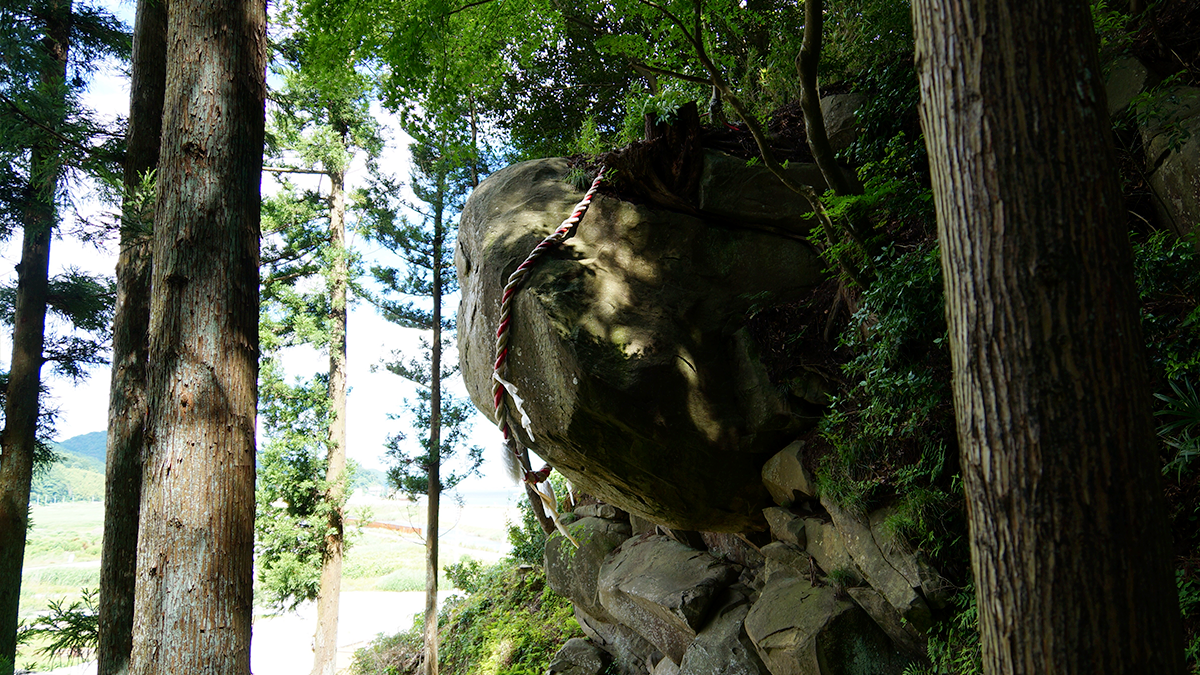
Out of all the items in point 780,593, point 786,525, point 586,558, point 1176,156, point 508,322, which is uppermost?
point 1176,156

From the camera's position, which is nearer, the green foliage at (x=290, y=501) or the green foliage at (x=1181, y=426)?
the green foliage at (x=1181, y=426)

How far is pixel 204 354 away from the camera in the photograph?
8.43 ft

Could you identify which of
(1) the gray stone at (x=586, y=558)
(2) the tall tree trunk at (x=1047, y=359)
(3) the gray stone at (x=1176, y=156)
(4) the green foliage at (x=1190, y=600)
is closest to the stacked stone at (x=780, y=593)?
(1) the gray stone at (x=586, y=558)

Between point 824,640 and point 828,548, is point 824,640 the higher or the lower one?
the lower one

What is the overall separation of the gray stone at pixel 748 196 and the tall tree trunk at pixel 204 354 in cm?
286

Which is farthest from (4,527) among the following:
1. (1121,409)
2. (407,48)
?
(1121,409)

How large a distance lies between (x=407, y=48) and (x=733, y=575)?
16.8 ft

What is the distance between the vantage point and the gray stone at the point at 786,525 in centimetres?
391

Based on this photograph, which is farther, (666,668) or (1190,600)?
(666,668)

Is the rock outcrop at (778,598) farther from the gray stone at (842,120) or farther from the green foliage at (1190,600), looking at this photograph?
the gray stone at (842,120)

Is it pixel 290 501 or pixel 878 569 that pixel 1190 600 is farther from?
pixel 290 501

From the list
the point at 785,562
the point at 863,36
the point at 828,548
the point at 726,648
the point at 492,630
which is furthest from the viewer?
the point at 492,630

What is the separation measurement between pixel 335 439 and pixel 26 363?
14.5 ft

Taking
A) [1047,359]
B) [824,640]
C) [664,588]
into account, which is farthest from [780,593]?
[1047,359]
